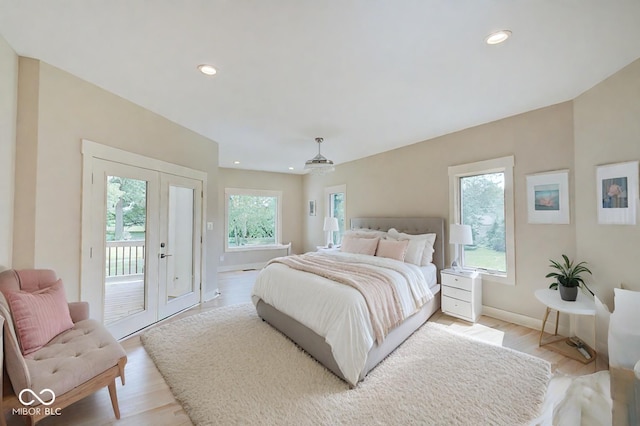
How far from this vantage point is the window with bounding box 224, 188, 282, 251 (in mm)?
7004

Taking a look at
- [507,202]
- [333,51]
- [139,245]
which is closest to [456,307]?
[507,202]

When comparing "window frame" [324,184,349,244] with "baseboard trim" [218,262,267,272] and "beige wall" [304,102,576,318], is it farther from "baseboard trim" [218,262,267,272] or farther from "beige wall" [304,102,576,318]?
"baseboard trim" [218,262,267,272]

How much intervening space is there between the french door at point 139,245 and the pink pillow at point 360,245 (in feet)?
7.98

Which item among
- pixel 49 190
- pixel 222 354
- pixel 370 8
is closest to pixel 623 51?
pixel 370 8

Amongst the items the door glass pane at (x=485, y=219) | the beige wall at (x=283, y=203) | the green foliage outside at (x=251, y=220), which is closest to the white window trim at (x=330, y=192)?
the beige wall at (x=283, y=203)

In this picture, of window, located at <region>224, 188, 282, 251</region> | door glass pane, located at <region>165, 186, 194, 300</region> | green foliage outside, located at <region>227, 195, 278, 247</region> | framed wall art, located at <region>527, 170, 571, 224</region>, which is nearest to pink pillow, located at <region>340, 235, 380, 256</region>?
framed wall art, located at <region>527, 170, 571, 224</region>

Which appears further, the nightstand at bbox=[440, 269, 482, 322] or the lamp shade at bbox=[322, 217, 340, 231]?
the lamp shade at bbox=[322, 217, 340, 231]

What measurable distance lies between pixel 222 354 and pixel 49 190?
7.17 feet

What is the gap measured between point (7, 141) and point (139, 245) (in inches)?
59.8

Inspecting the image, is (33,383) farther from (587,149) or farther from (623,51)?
(587,149)

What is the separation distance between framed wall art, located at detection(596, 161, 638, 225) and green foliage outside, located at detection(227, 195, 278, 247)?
642 cm

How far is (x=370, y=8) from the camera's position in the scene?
161cm

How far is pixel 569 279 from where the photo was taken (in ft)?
8.74

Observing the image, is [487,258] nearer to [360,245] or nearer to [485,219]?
[485,219]
